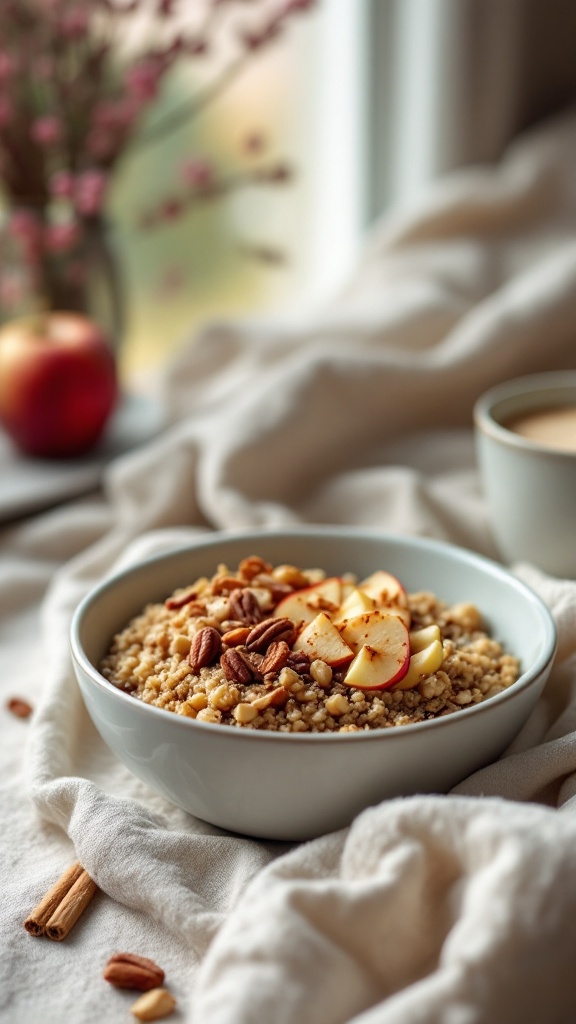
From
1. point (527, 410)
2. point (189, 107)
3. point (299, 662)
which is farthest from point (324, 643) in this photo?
point (189, 107)

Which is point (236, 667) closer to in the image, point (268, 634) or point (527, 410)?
point (268, 634)

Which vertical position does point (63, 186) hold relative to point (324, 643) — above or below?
above

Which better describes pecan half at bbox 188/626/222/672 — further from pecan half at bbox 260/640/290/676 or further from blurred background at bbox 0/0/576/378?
blurred background at bbox 0/0/576/378

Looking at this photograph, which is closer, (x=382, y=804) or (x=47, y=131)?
(x=382, y=804)

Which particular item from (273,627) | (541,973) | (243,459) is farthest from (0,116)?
(541,973)

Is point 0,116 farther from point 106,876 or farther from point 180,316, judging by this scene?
point 106,876

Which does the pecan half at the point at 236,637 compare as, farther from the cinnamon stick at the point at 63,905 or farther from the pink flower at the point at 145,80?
the pink flower at the point at 145,80
